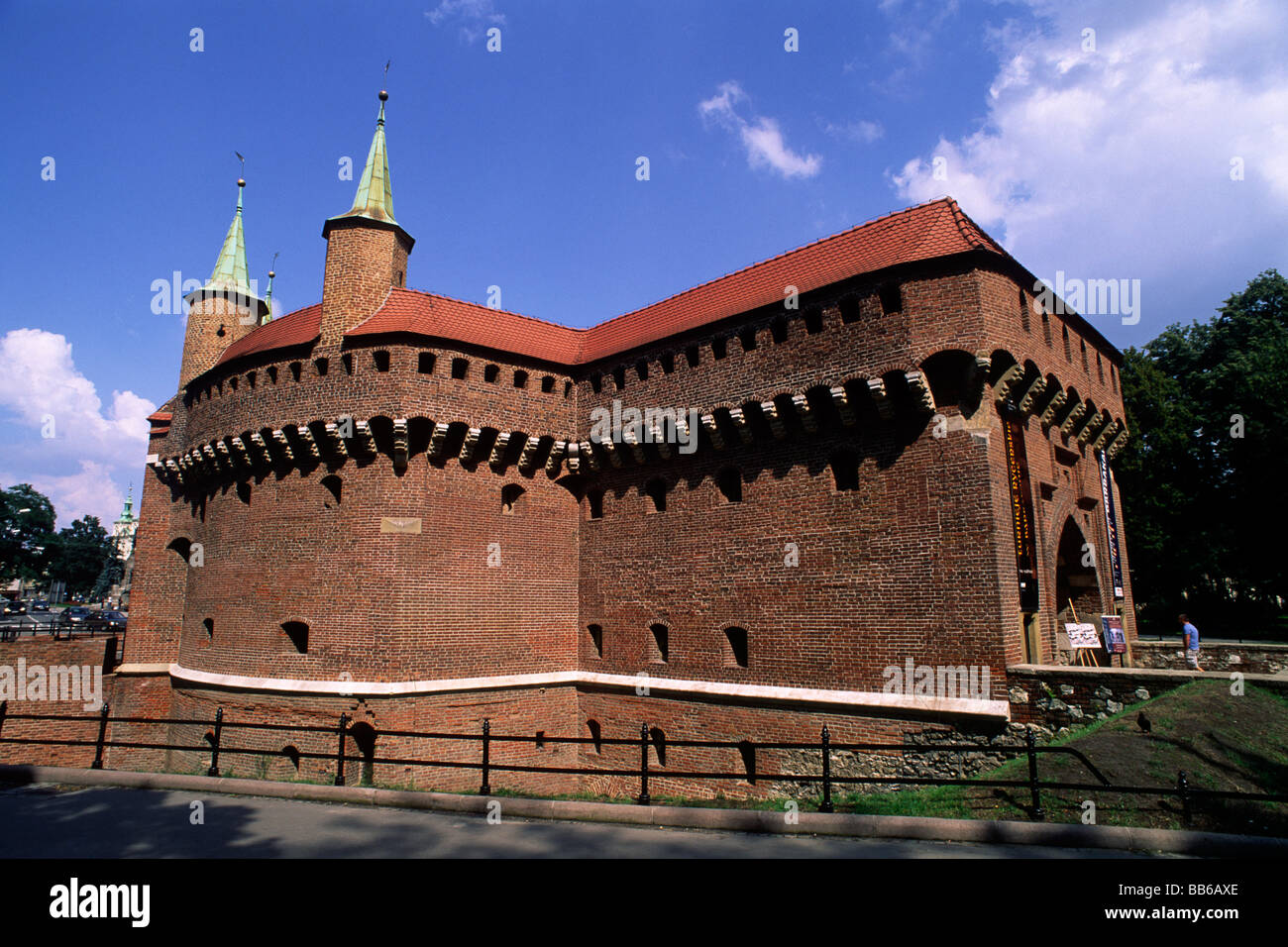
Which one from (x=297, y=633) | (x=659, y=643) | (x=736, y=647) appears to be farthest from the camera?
(x=659, y=643)

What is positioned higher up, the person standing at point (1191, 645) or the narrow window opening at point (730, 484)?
the narrow window opening at point (730, 484)

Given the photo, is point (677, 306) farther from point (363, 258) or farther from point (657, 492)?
point (363, 258)

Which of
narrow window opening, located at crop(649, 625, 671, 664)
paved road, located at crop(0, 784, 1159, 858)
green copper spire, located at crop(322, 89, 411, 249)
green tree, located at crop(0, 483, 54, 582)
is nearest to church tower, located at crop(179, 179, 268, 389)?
green copper spire, located at crop(322, 89, 411, 249)

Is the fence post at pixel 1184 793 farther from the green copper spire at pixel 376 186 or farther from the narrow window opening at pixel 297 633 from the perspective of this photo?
the green copper spire at pixel 376 186

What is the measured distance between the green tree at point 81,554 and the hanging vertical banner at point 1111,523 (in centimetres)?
11497

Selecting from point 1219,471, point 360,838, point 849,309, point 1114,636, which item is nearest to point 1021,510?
point 1114,636

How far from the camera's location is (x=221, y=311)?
82.4 feet

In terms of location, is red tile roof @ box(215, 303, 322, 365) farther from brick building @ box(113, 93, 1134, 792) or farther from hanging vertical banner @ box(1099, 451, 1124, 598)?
hanging vertical banner @ box(1099, 451, 1124, 598)

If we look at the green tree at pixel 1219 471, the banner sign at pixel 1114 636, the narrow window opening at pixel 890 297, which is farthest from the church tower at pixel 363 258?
the green tree at pixel 1219 471

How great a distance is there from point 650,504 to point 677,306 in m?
5.35

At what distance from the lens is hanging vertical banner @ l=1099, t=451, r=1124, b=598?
19000 mm

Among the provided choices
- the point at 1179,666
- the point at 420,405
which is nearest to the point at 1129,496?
the point at 1179,666

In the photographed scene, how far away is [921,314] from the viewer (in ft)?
45.9

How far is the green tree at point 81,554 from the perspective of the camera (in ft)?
323
